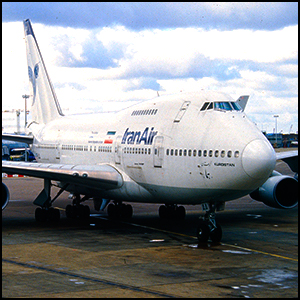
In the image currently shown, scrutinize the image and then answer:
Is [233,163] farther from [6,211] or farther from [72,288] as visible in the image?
[6,211]

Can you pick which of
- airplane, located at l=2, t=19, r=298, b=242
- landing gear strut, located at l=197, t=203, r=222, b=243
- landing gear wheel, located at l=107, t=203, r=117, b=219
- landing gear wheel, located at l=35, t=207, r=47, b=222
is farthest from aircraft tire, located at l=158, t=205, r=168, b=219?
landing gear strut, located at l=197, t=203, r=222, b=243

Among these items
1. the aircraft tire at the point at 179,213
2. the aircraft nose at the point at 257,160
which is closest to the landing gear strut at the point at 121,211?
the aircraft tire at the point at 179,213

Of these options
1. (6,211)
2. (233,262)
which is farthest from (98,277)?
(6,211)

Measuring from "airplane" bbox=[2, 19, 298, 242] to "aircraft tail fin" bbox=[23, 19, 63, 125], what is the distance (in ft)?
8.90

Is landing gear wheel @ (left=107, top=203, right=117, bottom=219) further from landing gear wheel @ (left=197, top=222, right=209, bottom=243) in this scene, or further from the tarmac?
landing gear wheel @ (left=197, top=222, right=209, bottom=243)

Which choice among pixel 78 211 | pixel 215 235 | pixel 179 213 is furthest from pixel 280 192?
pixel 78 211

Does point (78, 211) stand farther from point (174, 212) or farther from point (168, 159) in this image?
point (168, 159)

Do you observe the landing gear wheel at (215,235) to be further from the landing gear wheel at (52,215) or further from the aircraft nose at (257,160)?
the landing gear wheel at (52,215)

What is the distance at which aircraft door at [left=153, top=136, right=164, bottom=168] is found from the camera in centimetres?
2150

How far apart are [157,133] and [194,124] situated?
2.04 meters

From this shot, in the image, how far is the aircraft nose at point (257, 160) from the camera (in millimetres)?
18219

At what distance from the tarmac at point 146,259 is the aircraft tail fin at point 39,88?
27.6 feet

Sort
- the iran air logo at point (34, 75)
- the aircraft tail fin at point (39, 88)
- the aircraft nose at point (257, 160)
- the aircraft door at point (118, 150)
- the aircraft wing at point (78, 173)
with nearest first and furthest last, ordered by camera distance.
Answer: the aircraft nose at point (257, 160) < the aircraft wing at point (78, 173) < the aircraft door at point (118, 150) < the aircraft tail fin at point (39, 88) < the iran air logo at point (34, 75)

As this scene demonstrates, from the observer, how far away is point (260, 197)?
2650 centimetres
